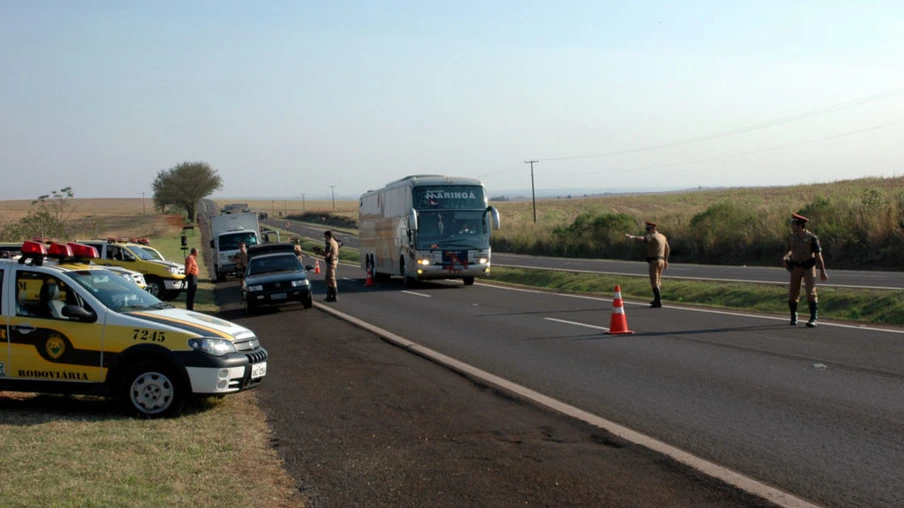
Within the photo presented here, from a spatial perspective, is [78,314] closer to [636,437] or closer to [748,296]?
[636,437]

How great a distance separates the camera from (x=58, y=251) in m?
9.81

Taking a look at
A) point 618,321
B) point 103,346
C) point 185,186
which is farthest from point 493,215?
point 185,186

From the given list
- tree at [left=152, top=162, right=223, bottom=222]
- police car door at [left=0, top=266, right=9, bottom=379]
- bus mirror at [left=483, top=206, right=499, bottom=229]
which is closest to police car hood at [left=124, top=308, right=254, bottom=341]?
police car door at [left=0, top=266, right=9, bottom=379]

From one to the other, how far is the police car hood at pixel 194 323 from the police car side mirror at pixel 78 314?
36 cm

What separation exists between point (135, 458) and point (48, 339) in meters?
2.71

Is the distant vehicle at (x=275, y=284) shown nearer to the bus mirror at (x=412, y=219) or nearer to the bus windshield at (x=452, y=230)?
the bus mirror at (x=412, y=219)

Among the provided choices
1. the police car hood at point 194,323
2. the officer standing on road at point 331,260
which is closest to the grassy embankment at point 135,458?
the police car hood at point 194,323

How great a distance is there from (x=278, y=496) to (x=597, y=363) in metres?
6.60

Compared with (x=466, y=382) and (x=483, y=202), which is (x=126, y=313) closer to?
(x=466, y=382)

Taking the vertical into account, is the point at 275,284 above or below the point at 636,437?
above

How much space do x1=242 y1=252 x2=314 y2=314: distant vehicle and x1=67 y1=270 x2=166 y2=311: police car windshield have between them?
12.0 metres

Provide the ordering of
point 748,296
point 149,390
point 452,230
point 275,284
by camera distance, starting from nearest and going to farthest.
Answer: point 149,390
point 748,296
point 275,284
point 452,230

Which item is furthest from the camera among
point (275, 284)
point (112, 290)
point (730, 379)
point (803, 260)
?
point (275, 284)

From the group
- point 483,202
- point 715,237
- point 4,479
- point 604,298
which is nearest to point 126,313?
point 4,479
